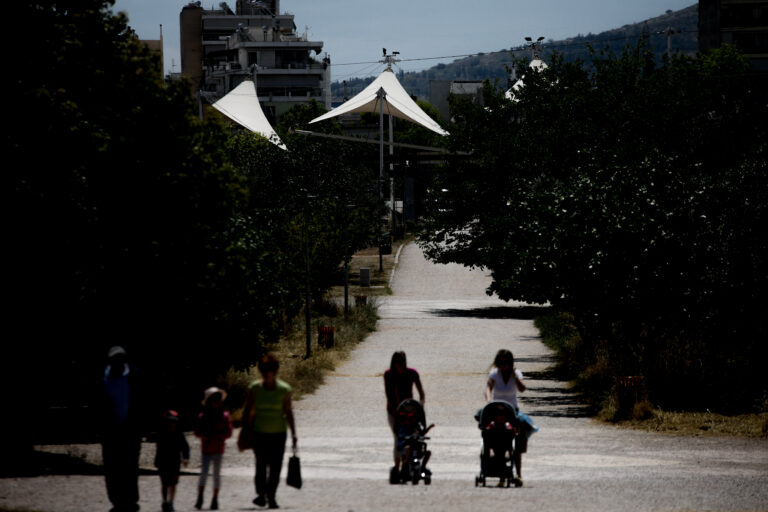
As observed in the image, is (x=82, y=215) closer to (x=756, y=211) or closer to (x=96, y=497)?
(x=96, y=497)

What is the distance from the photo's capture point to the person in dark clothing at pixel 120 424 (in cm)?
1123

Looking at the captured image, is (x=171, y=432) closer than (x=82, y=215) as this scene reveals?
Yes

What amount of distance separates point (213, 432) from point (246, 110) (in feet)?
269

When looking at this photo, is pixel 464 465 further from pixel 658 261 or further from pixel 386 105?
pixel 386 105

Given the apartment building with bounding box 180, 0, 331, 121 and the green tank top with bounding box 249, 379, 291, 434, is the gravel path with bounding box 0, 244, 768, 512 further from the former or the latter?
the apartment building with bounding box 180, 0, 331, 121

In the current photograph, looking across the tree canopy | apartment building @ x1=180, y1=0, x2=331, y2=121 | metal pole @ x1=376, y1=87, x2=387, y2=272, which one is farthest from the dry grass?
apartment building @ x1=180, y1=0, x2=331, y2=121

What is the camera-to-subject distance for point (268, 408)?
11445 mm

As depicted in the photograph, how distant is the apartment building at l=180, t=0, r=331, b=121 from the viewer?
481 feet

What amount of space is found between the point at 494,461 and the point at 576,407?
12.6m

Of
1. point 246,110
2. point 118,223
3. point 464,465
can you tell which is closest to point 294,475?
point 464,465

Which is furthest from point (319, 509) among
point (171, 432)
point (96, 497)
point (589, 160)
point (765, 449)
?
point (589, 160)

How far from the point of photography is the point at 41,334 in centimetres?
1836

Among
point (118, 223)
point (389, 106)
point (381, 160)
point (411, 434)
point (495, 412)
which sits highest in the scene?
point (389, 106)

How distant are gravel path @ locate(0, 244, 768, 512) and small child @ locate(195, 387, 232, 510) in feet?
1.21
